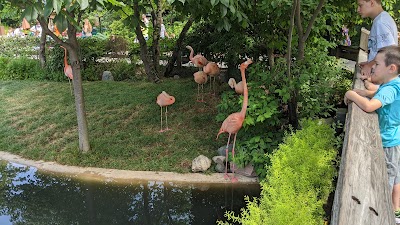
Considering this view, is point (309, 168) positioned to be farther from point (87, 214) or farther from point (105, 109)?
point (105, 109)

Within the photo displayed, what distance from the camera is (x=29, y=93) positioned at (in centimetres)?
886

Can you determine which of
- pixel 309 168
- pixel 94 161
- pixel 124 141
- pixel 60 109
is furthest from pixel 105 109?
pixel 309 168

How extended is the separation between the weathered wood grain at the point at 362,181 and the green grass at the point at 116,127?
3.34 metres

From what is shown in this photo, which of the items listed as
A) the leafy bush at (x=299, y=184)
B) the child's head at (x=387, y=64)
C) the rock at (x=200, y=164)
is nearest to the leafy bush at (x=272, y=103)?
the rock at (x=200, y=164)

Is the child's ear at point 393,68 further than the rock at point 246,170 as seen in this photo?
No

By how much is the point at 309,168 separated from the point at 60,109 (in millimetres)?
5962

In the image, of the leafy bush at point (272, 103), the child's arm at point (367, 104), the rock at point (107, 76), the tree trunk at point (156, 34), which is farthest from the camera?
the rock at point (107, 76)

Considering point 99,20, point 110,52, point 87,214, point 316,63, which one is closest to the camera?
point 87,214

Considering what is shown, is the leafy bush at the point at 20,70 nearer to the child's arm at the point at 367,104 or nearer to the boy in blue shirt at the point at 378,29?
the boy in blue shirt at the point at 378,29

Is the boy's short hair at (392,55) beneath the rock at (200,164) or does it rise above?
above

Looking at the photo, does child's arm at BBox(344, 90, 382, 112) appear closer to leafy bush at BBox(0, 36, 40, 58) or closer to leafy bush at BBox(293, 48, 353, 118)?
leafy bush at BBox(293, 48, 353, 118)

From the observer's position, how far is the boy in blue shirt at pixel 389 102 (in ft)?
8.13

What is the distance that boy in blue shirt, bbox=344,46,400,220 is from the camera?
8.13 feet

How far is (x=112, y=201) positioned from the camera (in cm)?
456
